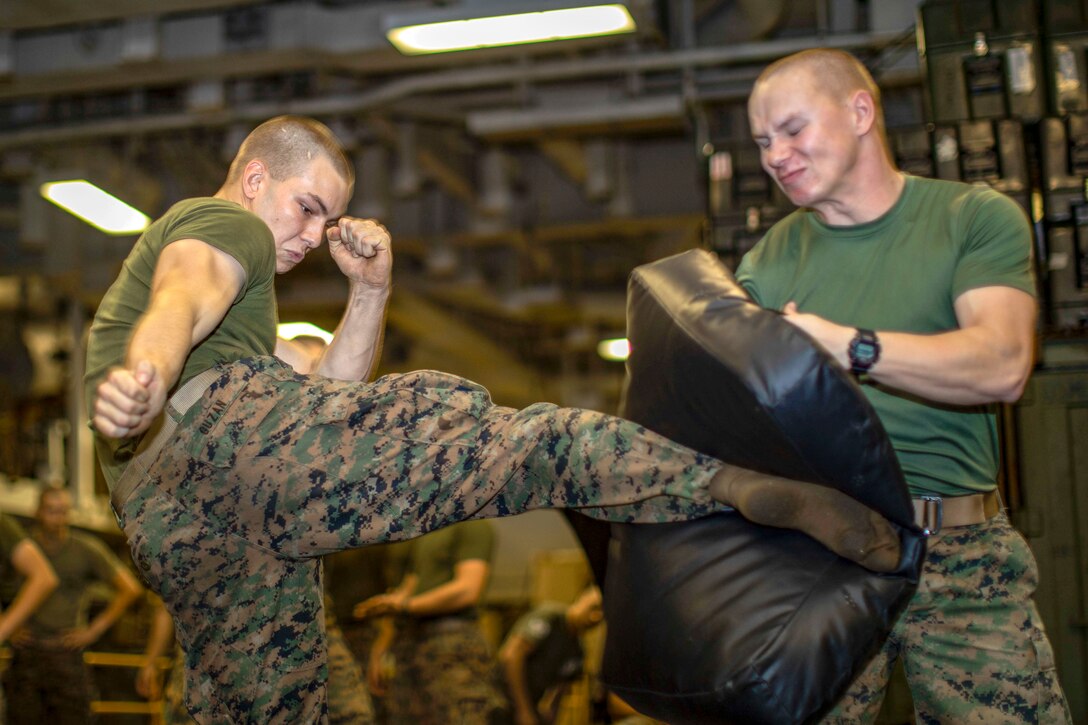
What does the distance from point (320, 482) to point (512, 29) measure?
12.7 feet

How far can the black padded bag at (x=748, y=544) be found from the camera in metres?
Result: 2.00

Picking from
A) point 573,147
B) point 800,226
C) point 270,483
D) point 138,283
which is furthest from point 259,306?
point 573,147

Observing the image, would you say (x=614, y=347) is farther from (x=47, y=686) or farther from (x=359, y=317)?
(x=359, y=317)

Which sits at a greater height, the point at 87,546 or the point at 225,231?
the point at 225,231

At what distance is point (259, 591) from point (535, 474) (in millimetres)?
632

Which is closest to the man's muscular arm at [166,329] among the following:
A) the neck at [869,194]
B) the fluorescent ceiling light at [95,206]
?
the neck at [869,194]

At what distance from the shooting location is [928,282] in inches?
90.3

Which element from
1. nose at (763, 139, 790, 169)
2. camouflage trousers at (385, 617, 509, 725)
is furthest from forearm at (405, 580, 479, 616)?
nose at (763, 139, 790, 169)

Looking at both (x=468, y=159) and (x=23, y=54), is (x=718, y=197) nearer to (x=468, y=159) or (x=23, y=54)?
(x=468, y=159)

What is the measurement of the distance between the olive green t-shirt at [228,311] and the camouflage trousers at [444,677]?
3469 millimetres

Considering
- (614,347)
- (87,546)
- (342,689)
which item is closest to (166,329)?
(342,689)

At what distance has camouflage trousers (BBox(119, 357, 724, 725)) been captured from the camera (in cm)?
225

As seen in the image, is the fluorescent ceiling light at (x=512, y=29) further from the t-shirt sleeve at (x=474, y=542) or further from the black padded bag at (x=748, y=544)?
the black padded bag at (x=748, y=544)

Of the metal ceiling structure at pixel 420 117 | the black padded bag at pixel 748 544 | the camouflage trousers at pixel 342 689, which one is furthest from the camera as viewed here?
the metal ceiling structure at pixel 420 117
